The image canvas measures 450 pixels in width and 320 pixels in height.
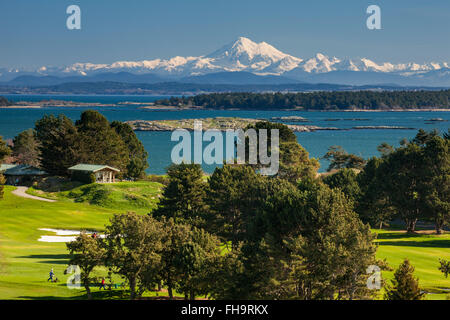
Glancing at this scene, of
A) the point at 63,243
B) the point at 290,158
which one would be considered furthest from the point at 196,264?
the point at 290,158

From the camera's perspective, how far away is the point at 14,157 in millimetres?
111250

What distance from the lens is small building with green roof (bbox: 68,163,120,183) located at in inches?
3204

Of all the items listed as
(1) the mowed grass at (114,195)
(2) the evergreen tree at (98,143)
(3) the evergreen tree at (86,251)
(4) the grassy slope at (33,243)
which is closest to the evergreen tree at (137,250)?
(3) the evergreen tree at (86,251)

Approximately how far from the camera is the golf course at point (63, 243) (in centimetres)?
3422

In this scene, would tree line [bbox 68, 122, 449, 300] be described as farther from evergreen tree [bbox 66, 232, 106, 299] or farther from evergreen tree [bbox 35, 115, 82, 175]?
evergreen tree [bbox 35, 115, 82, 175]

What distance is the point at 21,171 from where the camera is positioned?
284 ft

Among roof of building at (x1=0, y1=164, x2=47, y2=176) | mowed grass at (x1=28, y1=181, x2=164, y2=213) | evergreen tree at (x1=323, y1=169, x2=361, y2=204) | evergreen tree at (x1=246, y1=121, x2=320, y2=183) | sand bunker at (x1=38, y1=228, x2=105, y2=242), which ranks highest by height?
evergreen tree at (x1=246, y1=121, x2=320, y2=183)

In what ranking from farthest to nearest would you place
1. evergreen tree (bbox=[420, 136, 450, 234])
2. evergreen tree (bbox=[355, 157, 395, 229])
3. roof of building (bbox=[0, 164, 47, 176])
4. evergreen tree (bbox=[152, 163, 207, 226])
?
roof of building (bbox=[0, 164, 47, 176]), evergreen tree (bbox=[355, 157, 395, 229]), evergreen tree (bbox=[420, 136, 450, 234]), evergreen tree (bbox=[152, 163, 207, 226])

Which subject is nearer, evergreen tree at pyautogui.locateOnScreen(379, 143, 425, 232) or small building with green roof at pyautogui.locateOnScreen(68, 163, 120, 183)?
evergreen tree at pyautogui.locateOnScreen(379, 143, 425, 232)

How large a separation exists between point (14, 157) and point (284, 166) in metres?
60.0

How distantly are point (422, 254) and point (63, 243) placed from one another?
31.0 m

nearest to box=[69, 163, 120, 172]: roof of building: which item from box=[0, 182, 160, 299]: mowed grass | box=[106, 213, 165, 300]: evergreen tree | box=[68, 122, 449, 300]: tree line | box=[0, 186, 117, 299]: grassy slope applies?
box=[0, 182, 160, 299]: mowed grass

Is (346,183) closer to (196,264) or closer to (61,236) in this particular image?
(61,236)

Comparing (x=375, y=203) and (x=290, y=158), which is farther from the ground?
(x=290, y=158)
